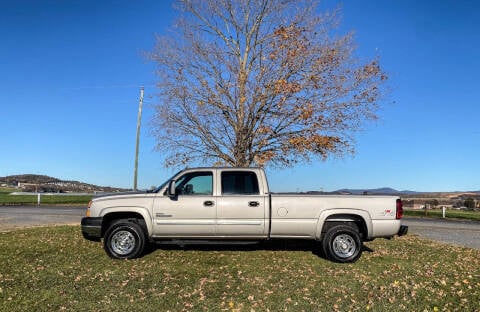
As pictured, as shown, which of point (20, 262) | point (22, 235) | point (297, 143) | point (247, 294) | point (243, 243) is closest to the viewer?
point (247, 294)

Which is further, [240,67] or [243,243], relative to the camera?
[240,67]

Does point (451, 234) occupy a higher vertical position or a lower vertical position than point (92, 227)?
lower

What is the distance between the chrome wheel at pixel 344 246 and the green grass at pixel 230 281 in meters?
0.32

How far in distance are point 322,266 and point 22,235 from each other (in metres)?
8.56

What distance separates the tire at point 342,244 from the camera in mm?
8711

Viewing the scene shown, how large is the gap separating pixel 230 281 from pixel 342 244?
2.81 m

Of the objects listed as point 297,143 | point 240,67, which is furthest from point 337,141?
point 240,67

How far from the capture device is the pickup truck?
8.68 meters

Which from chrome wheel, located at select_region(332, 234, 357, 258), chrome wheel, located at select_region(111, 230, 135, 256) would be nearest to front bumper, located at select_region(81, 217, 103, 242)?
chrome wheel, located at select_region(111, 230, 135, 256)

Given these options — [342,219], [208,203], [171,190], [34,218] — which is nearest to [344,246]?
[342,219]

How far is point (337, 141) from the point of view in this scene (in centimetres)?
1377

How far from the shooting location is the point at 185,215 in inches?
344

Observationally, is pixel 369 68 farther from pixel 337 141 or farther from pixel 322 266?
pixel 322 266

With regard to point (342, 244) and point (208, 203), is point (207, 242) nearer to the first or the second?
point (208, 203)
